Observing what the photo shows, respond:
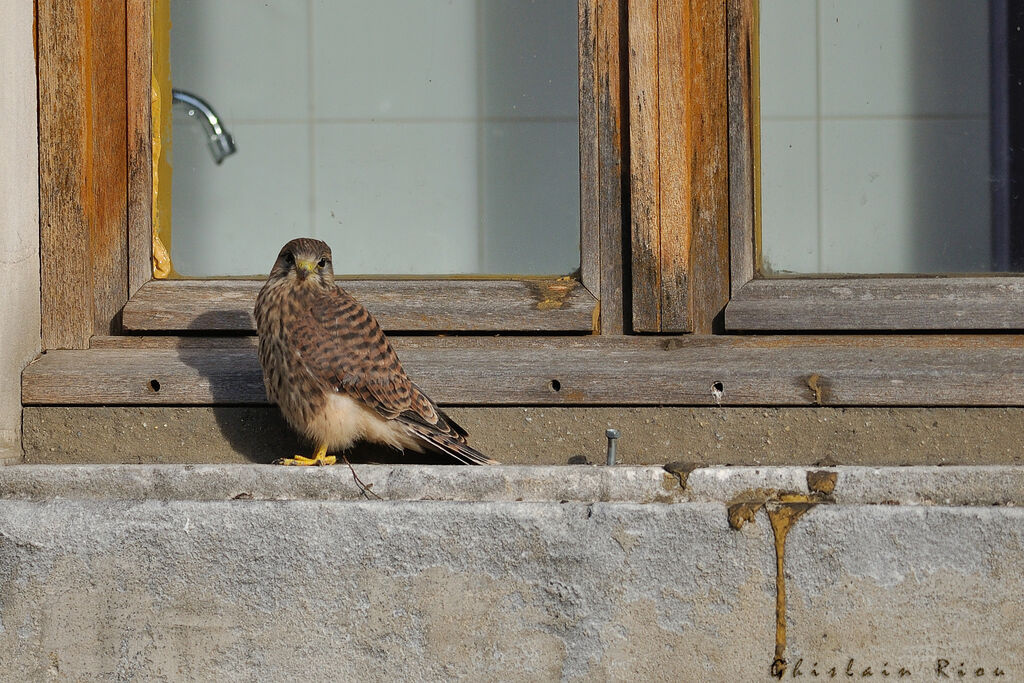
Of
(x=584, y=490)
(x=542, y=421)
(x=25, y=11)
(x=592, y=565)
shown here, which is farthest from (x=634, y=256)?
(x=25, y=11)

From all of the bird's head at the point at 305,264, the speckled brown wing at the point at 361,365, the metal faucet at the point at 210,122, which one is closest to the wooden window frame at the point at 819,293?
the speckled brown wing at the point at 361,365

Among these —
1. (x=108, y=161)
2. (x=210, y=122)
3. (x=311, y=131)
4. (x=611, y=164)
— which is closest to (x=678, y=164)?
(x=611, y=164)

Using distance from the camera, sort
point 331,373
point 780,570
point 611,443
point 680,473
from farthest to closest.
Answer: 1. point 611,443
2. point 331,373
3. point 680,473
4. point 780,570

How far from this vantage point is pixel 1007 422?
2.85m

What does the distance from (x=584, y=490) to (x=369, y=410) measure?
0.62m

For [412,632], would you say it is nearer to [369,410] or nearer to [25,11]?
[369,410]

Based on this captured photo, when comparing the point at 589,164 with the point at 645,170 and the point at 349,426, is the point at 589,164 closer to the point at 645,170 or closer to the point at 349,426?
the point at 645,170

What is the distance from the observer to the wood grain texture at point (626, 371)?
2857 millimetres

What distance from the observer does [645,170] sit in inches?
116

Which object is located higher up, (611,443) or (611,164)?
(611,164)

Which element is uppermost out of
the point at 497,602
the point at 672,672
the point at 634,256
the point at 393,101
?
the point at 393,101

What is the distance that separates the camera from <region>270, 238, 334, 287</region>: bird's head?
9.14 ft

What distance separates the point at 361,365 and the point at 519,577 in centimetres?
69

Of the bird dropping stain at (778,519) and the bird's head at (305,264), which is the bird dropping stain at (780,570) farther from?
the bird's head at (305,264)
